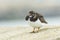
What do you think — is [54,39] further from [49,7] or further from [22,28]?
[49,7]

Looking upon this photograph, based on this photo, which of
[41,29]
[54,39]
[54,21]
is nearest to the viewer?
[54,39]

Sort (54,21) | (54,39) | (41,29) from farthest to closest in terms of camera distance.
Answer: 1. (54,21)
2. (41,29)
3. (54,39)

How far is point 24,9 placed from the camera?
7.61 feet

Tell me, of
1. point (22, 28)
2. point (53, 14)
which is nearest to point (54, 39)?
point (22, 28)

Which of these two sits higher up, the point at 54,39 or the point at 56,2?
the point at 56,2

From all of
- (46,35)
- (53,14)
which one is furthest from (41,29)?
(53,14)

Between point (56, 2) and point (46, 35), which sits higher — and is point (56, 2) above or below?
above

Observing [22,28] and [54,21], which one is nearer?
[22,28]

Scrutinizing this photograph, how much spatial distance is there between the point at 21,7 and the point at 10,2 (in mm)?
117

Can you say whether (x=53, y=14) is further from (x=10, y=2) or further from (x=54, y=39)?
(x=54, y=39)

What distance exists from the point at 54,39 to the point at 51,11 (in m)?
0.68

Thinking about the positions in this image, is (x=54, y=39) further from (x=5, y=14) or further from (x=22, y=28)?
(x=5, y=14)

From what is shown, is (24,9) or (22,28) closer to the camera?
(22,28)

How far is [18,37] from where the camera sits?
1791 mm
